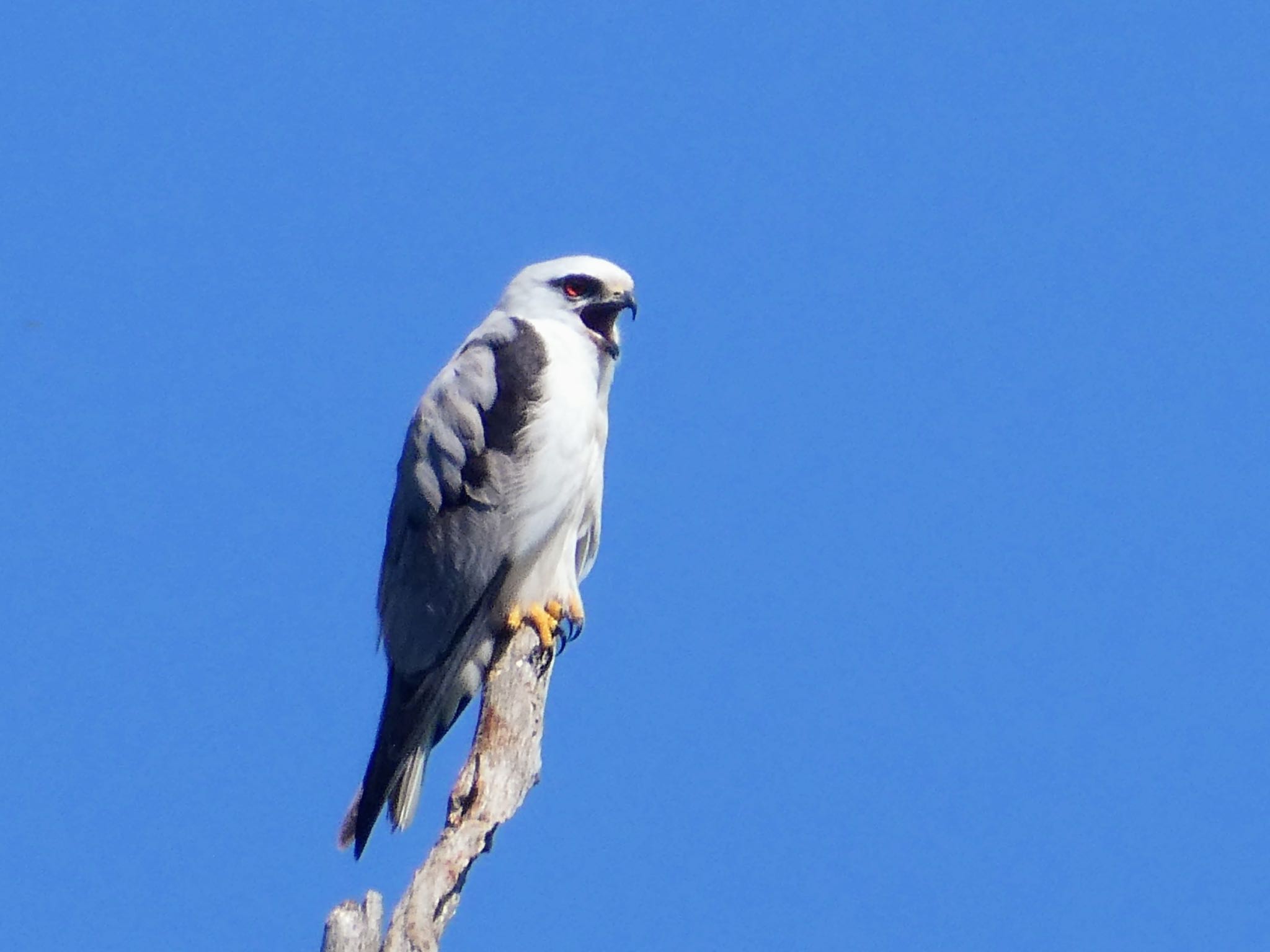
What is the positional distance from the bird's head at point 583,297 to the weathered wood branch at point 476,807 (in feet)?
4.19

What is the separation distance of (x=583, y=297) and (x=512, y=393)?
2.08ft

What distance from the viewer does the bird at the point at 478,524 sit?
6.24m

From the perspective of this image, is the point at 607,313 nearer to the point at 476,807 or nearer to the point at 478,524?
the point at 478,524

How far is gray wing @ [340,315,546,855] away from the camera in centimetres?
623

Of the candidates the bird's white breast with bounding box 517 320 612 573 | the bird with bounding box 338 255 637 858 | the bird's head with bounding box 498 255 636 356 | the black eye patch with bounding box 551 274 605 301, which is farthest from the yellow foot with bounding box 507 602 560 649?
the black eye patch with bounding box 551 274 605 301

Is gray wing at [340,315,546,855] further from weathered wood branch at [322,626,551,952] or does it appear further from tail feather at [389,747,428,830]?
weathered wood branch at [322,626,551,952]

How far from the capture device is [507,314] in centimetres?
679

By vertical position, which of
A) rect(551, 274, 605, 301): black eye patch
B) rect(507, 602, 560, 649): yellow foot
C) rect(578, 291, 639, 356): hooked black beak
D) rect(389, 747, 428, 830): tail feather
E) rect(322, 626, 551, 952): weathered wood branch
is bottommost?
rect(322, 626, 551, 952): weathered wood branch

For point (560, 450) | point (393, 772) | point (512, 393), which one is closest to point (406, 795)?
point (393, 772)

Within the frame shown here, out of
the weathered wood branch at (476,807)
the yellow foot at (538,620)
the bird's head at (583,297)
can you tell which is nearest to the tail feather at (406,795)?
the weathered wood branch at (476,807)

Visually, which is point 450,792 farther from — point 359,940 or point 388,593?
point 388,593

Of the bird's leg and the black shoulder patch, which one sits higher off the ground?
the black shoulder patch

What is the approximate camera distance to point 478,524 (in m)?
6.29

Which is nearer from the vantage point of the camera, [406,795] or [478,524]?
[406,795]
